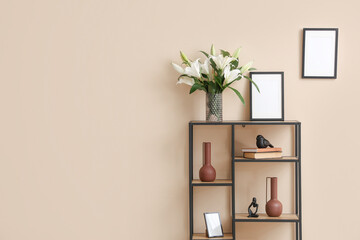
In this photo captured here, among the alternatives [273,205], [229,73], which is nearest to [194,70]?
[229,73]

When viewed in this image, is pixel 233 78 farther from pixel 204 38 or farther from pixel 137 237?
pixel 137 237

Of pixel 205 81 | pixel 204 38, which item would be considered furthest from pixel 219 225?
pixel 204 38

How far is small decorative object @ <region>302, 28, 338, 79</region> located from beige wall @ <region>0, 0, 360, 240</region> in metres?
0.05

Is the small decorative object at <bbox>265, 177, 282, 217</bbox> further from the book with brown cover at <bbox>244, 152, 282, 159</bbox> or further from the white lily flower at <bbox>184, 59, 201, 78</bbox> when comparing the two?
the white lily flower at <bbox>184, 59, 201, 78</bbox>

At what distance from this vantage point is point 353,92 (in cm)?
374

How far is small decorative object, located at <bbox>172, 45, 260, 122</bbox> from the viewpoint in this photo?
3.57m

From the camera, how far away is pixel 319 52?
3.73 metres

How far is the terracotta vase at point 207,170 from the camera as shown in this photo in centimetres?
361

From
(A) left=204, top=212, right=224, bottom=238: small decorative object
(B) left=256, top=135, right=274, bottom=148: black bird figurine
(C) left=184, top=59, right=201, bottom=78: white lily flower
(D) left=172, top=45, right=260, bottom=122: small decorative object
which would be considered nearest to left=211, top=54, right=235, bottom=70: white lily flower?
(D) left=172, top=45, right=260, bottom=122: small decorative object

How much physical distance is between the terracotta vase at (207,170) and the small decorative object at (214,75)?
0.17 m

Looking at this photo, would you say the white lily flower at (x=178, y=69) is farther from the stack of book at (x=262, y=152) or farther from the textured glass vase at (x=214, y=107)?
the stack of book at (x=262, y=152)

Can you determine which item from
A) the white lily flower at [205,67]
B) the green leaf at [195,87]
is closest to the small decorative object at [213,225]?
the green leaf at [195,87]

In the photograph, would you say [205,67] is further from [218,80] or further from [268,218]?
[268,218]

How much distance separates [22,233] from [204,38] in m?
1.62
